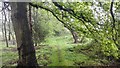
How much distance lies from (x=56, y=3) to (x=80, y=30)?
1246 millimetres

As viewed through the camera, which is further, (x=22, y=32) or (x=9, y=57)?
(x=9, y=57)

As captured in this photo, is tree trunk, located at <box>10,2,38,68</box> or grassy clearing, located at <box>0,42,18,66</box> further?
grassy clearing, located at <box>0,42,18,66</box>

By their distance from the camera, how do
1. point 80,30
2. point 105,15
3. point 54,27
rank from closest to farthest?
point 105,15
point 80,30
point 54,27

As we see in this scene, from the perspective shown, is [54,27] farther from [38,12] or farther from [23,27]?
[23,27]

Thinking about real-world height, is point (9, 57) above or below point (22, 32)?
below

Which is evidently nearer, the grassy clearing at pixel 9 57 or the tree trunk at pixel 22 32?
the tree trunk at pixel 22 32

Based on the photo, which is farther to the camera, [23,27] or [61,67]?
[61,67]

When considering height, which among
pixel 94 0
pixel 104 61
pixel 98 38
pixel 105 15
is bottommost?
pixel 104 61

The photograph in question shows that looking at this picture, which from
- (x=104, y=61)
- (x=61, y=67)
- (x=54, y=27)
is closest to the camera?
(x=61, y=67)

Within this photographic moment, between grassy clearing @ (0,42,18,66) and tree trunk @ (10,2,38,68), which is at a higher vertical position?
tree trunk @ (10,2,38,68)

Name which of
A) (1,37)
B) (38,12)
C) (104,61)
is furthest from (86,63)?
(1,37)

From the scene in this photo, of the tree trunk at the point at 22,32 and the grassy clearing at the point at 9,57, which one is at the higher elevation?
the tree trunk at the point at 22,32

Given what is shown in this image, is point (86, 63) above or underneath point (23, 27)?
underneath

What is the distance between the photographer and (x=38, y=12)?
546 inches
